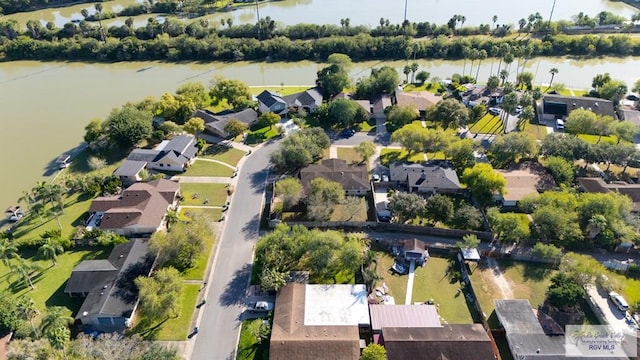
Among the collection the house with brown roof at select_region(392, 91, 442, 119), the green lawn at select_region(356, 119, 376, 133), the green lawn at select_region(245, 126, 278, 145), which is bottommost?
the green lawn at select_region(356, 119, 376, 133)

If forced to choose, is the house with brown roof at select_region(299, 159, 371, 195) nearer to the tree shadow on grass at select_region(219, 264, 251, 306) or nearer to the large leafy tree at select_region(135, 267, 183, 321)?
the tree shadow on grass at select_region(219, 264, 251, 306)

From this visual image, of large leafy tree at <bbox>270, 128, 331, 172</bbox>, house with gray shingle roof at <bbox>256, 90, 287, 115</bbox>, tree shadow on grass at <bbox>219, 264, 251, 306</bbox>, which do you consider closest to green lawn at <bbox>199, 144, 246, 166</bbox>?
large leafy tree at <bbox>270, 128, 331, 172</bbox>

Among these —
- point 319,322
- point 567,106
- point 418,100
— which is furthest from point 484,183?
point 567,106

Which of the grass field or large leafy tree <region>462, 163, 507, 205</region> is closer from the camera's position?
the grass field

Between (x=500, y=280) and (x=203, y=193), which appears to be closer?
(x=500, y=280)

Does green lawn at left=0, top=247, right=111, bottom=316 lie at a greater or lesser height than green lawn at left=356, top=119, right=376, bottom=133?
lesser

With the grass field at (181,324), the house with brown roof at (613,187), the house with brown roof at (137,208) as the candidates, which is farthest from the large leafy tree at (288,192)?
the house with brown roof at (613,187)

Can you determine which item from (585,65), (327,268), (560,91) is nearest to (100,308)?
(327,268)

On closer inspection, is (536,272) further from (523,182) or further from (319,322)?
(319,322)
